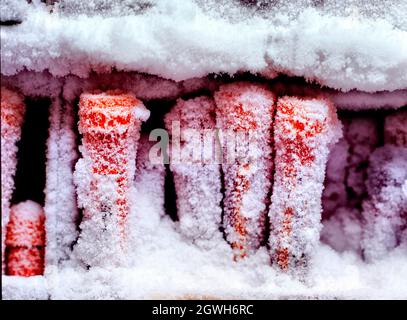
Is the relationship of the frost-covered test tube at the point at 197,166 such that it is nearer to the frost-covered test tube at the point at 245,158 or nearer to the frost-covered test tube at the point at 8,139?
the frost-covered test tube at the point at 245,158

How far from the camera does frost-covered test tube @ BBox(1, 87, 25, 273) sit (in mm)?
904

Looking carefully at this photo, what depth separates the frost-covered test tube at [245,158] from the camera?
940 mm

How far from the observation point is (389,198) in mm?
1032

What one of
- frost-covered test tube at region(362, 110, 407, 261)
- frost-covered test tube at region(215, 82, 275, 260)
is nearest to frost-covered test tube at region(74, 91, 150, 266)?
frost-covered test tube at region(215, 82, 275, 260)

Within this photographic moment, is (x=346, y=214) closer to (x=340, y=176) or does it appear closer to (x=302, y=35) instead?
(x=340, y=176)

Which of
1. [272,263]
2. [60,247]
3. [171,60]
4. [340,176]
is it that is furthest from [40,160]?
[340,176]

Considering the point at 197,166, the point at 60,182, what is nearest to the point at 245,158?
the point at 197,166

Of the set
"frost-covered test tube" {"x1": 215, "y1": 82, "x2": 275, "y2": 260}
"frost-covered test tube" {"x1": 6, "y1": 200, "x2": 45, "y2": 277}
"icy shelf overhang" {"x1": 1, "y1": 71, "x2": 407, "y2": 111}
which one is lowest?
"frost-covered test tube" {"x1": 6, "y1": 200, "x2": 45, "y2": 277}

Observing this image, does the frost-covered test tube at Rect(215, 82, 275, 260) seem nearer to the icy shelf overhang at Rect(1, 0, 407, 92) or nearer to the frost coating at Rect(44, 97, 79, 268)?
the icy shelf overhang at Rect(1, 0, 407, 92)

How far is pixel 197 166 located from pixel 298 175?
0.17 metres

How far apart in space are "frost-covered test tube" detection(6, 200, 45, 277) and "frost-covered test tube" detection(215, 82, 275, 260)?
1.04 ft

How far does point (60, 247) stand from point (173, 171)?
23 centimetres

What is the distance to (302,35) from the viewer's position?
35.6 inches

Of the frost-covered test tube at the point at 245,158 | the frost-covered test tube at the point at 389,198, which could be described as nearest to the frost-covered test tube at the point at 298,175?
the frost-covered test tube at the point at 245,158
